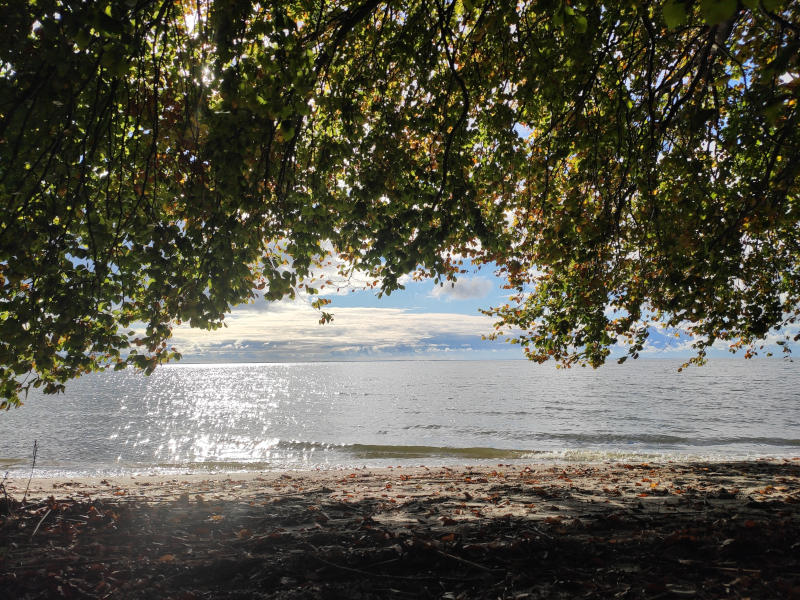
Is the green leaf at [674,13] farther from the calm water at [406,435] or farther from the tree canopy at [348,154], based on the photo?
the calm water at [406,435]

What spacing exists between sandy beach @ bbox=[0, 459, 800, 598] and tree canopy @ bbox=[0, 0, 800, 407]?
2.74m

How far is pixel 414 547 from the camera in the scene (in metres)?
5.05

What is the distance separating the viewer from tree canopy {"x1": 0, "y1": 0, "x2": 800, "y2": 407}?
5.13 metres

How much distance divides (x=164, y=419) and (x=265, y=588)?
47684 millimetres

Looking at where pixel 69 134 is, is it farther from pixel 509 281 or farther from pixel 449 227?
pixel 509 281

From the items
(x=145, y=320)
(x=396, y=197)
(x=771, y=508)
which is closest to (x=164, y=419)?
(x=145, y=320)

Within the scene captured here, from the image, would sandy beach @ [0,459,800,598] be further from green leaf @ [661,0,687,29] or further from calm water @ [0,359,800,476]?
calm water @ [0,359,800,476]

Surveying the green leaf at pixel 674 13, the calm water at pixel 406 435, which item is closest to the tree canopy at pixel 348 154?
the green leaf at pixel 674 13

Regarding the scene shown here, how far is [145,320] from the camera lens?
8.16 metres

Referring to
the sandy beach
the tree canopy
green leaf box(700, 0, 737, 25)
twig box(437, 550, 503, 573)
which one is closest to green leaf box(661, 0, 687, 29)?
green leaf box(700, 0, 737, 25)

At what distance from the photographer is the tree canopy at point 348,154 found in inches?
202

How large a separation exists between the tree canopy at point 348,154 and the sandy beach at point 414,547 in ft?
9.00

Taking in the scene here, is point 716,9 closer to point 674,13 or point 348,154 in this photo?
point 674,13

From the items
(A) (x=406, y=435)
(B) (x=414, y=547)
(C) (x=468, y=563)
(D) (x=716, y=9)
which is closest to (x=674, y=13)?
(D) (x=716, y=9)
